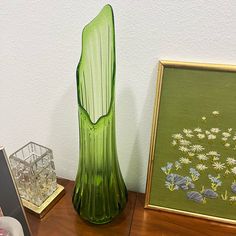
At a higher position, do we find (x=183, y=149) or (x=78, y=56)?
(x=78, y=56)

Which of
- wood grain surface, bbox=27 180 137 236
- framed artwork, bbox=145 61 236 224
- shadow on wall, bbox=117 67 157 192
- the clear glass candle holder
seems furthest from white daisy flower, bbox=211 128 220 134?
the clear glass candle holder

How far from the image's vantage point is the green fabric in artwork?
0.55 meters

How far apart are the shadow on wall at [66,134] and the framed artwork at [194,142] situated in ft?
0.69

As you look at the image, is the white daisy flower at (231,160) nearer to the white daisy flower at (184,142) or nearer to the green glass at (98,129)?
the white daisy flower at (184,142)

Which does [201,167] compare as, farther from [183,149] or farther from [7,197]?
[7,197]

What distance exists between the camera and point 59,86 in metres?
0.65

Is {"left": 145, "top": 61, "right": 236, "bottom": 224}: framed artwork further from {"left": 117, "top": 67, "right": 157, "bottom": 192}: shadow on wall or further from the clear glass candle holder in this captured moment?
the clear glass candle holder

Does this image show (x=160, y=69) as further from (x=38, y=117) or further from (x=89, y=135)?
(x=38, y=117)

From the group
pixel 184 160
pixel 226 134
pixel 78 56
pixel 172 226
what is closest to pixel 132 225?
pixel 172 226

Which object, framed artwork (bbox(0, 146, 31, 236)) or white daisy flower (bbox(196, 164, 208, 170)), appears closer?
framed artwork (bbox(0, 146, 31, 236))

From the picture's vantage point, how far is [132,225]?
63 cm

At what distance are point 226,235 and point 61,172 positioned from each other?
45 cm

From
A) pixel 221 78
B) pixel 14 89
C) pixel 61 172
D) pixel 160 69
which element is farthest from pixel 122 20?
pixel 61 172

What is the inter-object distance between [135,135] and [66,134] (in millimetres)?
186
